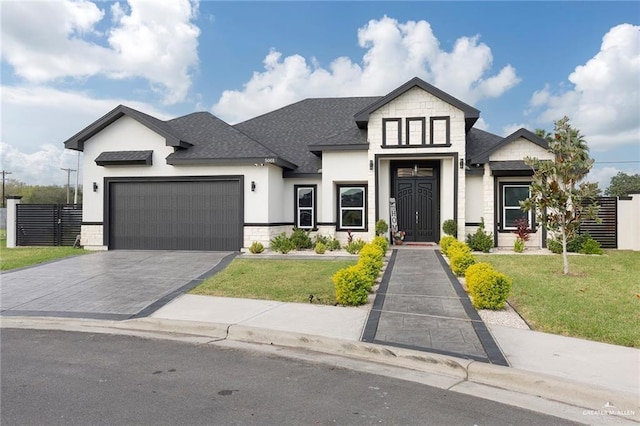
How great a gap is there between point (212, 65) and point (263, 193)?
7.71 meters

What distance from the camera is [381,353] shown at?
233 inches

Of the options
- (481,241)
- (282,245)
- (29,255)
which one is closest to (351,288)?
(282,245)

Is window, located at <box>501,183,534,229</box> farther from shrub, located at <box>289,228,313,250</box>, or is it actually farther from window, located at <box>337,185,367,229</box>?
shrub, located at <box>289,228,313,250</box>

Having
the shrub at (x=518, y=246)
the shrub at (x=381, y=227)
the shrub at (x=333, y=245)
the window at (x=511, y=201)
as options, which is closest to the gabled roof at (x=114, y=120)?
the shrub at (x=333, y=245)

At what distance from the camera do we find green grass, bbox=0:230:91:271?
13894 mm

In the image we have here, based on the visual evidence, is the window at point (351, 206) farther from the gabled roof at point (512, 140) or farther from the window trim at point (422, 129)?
the gabled roof at point (512, 140)

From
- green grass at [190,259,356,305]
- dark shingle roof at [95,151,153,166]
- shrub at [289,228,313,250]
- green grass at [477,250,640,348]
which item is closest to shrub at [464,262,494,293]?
green grass at [477,250,640,348]

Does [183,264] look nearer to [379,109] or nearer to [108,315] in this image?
[108,315]

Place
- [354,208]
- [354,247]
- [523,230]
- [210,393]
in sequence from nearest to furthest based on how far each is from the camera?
[210,393], [354,247], [523,230], [354,208]

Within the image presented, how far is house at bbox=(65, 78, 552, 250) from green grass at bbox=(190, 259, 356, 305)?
3.80 meters

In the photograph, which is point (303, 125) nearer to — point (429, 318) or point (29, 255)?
point (29, 255)

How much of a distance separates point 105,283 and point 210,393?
7.56 metres

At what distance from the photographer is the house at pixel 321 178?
16.8 metres

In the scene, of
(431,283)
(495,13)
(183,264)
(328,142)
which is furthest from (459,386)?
(495,13)
